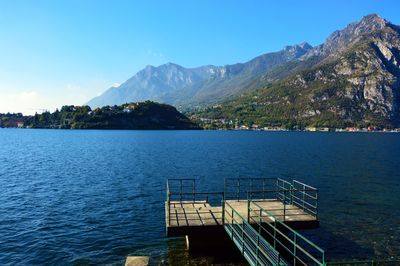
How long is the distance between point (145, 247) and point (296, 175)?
42798mm

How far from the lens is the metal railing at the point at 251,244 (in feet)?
54.5

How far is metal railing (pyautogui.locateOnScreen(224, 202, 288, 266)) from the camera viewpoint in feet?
54.5

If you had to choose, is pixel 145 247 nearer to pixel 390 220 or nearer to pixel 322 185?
pixel 390 220

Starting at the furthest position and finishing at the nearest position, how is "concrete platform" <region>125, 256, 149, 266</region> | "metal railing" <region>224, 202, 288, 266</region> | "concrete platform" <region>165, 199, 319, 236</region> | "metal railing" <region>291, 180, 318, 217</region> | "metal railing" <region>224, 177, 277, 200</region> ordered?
"metal railing" <region>224, 177, 277, 200</region> → "metal railing" <region>291, 180, 318, 217</region> → "concrete platform" <region>165, 199, 319, 236</region> → "concrete platform" <region>125, 256, 149, 266</region> → "metal railing" <region>224, 202, 288, 266</region>

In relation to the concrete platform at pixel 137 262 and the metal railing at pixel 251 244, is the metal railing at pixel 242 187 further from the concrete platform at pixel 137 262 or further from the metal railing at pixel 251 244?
the concrete platform at pixel 137 262

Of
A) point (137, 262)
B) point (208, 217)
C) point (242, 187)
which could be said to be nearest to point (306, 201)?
point (242, 187)

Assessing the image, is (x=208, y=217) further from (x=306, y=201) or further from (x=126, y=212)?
(x=306, y=201)

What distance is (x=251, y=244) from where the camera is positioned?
1950 cm

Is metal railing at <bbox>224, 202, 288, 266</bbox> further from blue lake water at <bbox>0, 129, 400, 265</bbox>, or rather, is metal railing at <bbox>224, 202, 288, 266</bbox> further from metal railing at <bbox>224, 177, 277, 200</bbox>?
metal railing at <bbox>224, 177, 277, 200</bbox>

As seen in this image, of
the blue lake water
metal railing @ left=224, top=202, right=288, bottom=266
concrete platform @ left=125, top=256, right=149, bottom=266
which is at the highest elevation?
metal railing @ left=224, top=202, right=288, bottom=266

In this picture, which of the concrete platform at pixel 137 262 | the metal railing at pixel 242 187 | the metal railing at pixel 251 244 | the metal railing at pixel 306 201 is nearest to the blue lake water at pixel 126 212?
the metal railing at pixel 306 201

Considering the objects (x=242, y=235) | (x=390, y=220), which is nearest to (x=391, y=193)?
(x=390, y=220)

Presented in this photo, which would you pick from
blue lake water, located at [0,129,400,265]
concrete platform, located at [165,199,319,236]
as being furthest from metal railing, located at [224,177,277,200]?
concrete platform, located at [165,199,319,236]

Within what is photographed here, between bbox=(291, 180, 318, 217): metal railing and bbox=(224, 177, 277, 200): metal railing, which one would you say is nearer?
bbox=(291, 180, 318, 217): metal railing
